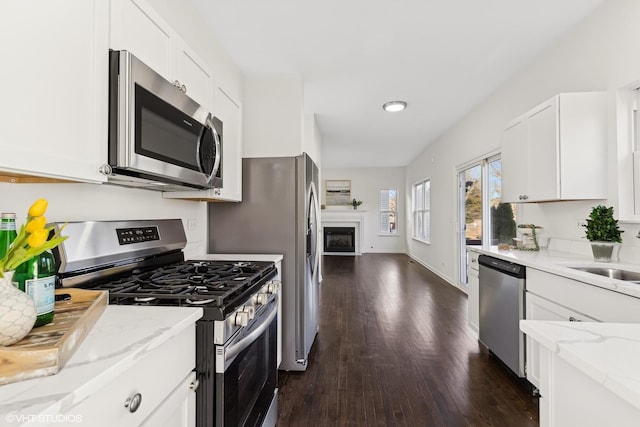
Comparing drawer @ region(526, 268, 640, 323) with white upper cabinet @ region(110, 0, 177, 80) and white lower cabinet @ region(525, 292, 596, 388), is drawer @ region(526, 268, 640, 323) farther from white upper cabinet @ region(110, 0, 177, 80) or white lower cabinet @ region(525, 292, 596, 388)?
white upper cabinet @ region(110, 0, 177, 80)

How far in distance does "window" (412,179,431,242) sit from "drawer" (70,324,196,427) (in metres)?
6.37

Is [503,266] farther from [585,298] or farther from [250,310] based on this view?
[250,310]

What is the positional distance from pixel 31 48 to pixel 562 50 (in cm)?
336

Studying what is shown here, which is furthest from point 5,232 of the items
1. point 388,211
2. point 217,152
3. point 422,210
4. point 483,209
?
point 388,211

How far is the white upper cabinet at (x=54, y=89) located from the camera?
719mm

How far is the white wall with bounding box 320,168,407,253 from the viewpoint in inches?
363

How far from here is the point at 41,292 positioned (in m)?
0.74

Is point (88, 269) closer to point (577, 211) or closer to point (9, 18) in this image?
point (9, 18)

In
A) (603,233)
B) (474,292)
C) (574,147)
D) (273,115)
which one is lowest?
(474,292)

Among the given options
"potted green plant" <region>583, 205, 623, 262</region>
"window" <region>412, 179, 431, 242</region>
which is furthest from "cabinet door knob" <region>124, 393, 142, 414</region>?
"window" <region>412, 179, 431, 242</region>

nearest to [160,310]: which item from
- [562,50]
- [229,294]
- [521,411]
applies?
[229,294]

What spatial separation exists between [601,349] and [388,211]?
8.79m

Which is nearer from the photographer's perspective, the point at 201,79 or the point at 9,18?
the point at 9,18

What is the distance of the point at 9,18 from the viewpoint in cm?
71
